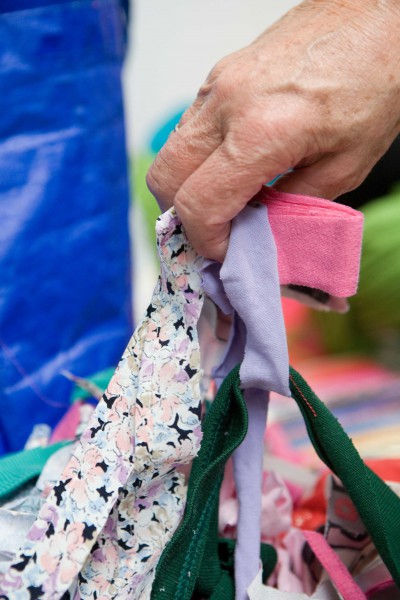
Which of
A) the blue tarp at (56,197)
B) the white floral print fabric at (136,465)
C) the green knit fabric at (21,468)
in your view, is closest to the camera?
the white floral print fabric at (136,465)

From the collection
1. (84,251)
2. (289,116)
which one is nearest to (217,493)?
(289,116)

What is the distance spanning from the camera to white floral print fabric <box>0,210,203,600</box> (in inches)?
14.8

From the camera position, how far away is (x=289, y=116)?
39 centimetres

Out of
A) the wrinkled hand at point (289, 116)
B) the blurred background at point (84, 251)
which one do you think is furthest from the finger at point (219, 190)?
the blurred background at point (84, 251)

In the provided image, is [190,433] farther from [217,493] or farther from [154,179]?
[154,179]

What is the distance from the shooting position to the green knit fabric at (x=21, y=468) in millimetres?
480

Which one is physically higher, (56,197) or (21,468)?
(56,197)

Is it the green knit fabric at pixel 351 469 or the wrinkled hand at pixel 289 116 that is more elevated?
the wrinkled hand at pixel 289 116

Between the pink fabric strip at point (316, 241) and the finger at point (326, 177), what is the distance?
22mm

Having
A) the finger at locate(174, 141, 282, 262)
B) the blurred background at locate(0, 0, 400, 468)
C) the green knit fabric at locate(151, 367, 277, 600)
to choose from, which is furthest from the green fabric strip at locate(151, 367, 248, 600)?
the blurred background at locate(0, 0, 400, 468)

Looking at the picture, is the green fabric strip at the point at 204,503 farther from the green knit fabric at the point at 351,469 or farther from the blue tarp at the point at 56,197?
the blue tarp at the point at 56,197

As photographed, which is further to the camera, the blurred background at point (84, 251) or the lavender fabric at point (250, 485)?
the blurred background at point (84, 251)

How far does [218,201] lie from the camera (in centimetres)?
40

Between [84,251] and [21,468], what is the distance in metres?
0.35
